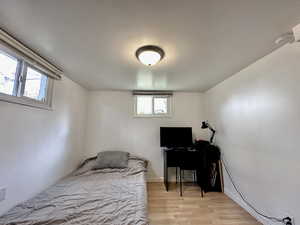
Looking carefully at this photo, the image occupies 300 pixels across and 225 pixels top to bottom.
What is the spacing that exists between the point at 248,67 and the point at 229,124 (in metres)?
1.03

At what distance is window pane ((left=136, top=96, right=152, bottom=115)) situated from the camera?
3.78m

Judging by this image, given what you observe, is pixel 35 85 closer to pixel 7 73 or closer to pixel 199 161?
pixel 7 73

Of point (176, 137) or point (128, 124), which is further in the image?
point (128, 124)

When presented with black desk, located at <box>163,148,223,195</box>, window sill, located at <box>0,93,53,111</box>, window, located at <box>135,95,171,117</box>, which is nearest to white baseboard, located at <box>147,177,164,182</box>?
black desk, located at <box>163,148,223,195</box>

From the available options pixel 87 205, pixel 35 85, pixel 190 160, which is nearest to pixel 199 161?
pixel 190 160

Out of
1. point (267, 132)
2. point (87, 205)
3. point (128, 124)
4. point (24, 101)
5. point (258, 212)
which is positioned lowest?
point (258, 212)

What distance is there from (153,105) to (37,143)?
2495mm

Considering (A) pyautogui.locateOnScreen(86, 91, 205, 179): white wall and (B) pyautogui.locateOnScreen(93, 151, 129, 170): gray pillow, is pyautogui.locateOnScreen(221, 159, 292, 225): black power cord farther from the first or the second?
(B) pyautogui.locateOnScreen(93, 151, 129, 170): gray pillow

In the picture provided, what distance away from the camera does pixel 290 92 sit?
1600mm

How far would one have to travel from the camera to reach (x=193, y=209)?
233 cm

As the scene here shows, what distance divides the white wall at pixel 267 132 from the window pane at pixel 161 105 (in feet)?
4.91

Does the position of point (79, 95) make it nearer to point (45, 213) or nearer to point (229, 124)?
point (45, 213)

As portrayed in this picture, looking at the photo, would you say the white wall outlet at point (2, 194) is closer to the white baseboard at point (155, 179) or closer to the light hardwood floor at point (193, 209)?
the light hardwood floor at point (193, 209)

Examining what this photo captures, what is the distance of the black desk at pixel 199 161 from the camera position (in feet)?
9.75
